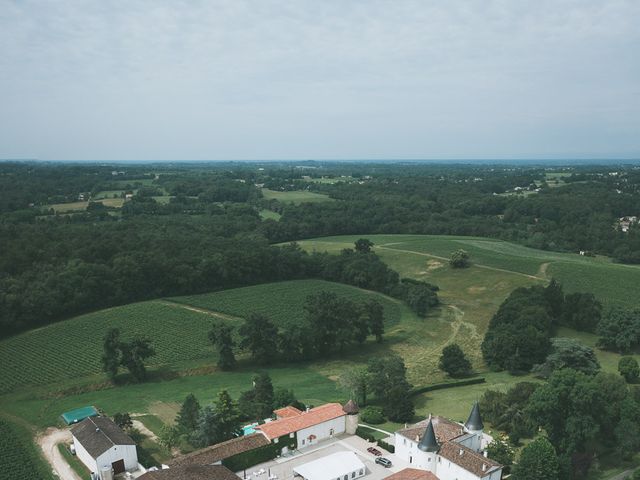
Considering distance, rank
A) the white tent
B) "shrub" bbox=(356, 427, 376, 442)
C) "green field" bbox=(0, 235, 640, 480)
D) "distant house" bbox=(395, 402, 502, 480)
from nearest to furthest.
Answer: "distant house" bbox=(395, 402, 502, 480)
the white tent
"shrub" bbox=(356, 427, 376, 442)
"green field" bbox=(0, 235, 640, 480)

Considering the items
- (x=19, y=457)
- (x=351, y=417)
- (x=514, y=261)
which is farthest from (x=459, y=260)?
(x=19, y=457)

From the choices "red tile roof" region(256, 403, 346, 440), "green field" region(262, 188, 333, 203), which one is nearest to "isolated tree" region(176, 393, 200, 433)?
"red tile roof" region(256, 403, 346, 440)

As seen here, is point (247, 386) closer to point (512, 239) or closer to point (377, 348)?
point (377, 348)

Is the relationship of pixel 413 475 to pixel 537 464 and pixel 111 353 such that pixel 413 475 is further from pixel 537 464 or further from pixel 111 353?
→ pixel 111 353

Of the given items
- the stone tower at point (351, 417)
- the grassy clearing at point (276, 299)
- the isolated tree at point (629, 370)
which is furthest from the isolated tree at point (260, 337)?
the isolated tree at point (629, 370)

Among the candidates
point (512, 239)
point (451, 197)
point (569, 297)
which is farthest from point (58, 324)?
point (451, 197)

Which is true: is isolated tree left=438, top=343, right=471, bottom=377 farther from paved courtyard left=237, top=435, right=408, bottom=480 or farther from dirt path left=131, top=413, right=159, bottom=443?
dirt path left=131, top=413, right=159, bottom=443
